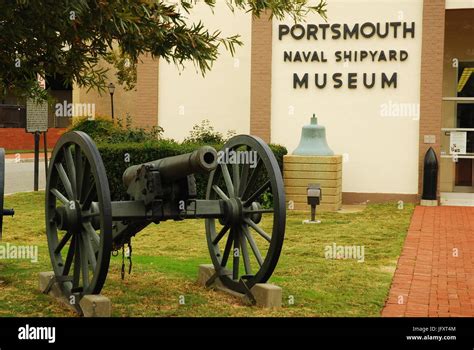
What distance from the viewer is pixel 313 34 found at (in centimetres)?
1739

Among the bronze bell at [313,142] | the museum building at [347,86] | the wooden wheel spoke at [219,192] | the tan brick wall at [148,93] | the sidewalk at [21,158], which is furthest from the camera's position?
the sidewalk at [21,158]

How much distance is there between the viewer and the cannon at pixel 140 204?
6473mm

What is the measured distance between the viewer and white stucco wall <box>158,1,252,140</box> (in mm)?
18250

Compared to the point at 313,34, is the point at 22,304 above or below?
below

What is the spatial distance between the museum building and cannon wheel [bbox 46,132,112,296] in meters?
10.5

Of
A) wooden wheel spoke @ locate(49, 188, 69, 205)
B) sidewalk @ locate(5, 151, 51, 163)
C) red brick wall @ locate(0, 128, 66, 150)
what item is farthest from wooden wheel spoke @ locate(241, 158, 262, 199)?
red brick wall @ locate(0, 128, 66, 150)

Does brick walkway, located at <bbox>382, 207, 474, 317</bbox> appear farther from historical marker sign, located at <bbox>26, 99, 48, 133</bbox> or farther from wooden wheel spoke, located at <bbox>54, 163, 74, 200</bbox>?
historical marker sign, located at <bbox>26, 99, 48, 133</bbox>

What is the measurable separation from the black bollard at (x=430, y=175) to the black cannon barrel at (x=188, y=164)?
34.8 ft

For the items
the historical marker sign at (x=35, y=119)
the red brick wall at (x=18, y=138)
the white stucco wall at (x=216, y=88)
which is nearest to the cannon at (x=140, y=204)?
the white stucco wall at (x=216, y=88)

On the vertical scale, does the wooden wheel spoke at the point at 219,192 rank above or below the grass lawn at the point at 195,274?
above

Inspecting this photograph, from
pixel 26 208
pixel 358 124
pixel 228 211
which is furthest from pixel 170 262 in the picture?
pixel 358 124

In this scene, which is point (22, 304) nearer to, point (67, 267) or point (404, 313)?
point (67, 267)

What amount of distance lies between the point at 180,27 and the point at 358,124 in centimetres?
1011

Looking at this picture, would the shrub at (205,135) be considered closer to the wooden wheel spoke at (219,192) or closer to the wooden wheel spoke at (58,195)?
the wooden wheel spoke at (219,192)
